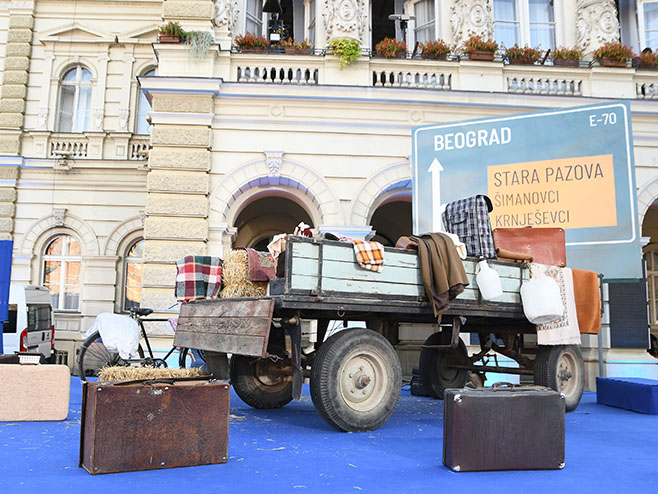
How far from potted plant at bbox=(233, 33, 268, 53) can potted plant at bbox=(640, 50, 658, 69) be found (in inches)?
334

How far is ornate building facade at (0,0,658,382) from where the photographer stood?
1159cm

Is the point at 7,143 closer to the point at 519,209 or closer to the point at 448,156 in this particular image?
the point at 448,156

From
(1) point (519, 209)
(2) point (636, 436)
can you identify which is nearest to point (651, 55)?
(1) point (519, 209)

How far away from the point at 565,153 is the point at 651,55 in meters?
5.25

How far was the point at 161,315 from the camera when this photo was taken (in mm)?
10953

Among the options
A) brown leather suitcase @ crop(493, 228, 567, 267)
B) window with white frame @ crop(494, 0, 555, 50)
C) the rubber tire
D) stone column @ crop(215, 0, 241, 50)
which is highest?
window with white frame @ crop(494, 0, 555, 50)

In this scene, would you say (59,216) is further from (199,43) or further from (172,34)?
(199,43)

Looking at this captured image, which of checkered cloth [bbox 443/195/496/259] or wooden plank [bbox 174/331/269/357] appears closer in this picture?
wooden plank [bbox 174/331/269/357]

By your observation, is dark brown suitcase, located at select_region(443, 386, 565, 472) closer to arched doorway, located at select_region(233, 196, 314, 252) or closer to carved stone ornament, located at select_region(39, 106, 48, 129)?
arched doorway, located at select_region(233, 196, 314, 252)

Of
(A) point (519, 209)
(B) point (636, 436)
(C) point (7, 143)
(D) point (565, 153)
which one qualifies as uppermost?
(C) point (7, 143)

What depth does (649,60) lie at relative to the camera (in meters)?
13.0

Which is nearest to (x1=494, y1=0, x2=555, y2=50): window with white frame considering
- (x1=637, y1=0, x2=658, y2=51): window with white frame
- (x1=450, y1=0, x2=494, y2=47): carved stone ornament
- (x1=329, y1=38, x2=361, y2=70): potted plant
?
(x1=450, y1=0, x2=494, y2=47): carved stone ornament

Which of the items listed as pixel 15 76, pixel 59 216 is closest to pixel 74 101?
pixel 15 76

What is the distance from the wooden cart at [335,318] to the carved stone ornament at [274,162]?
5678 mm
